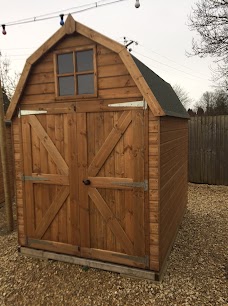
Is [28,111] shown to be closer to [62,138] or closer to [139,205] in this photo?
[62,138]

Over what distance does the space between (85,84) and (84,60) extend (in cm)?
40

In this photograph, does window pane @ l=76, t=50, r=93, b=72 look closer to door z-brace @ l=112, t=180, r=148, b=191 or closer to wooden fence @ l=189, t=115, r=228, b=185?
door z-brace @ l=112, t=180, r=148, b=191

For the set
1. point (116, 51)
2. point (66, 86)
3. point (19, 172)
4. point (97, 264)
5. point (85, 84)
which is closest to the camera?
point (116, 51)

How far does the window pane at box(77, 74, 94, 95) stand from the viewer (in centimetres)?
410

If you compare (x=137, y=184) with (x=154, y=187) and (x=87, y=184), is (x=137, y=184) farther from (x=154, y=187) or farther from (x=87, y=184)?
(x=87, y=184)

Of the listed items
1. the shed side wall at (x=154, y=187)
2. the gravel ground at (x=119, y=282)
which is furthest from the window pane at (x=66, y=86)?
the gravel ground at (x=119, y=282)

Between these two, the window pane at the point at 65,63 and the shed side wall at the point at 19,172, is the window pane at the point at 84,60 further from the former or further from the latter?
the shed side wall at the point at 19,172

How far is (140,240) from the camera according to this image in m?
4.07

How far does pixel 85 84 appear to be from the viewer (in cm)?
414

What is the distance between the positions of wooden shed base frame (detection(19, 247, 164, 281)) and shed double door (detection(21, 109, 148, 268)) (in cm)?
10

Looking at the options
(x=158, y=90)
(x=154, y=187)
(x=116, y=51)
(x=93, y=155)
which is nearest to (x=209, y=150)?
(x=158, y=90)

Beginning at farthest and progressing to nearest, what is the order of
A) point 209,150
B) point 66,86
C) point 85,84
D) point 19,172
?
point 209,150
point 19,172
point 66,86
point 85,84

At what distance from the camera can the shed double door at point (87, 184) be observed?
4.01 metres

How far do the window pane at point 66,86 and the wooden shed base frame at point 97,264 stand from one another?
312 cm
